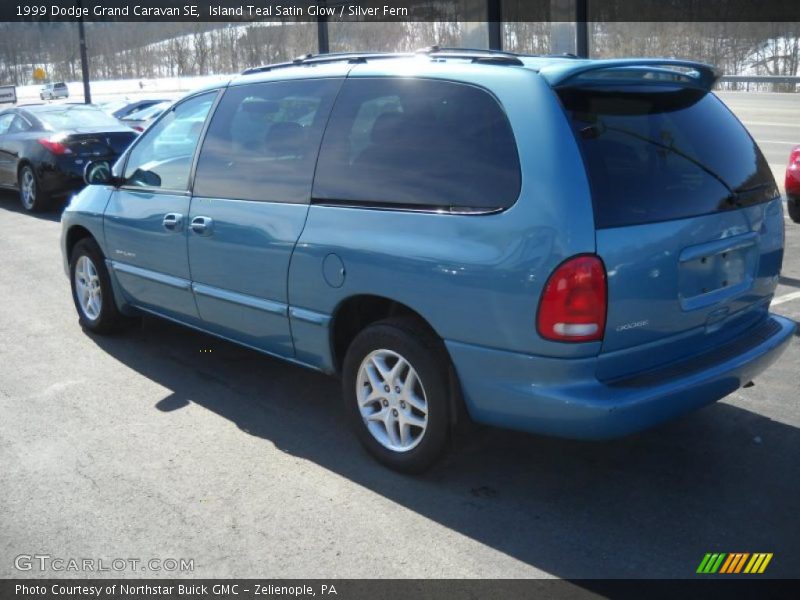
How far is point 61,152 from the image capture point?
12.4 metres

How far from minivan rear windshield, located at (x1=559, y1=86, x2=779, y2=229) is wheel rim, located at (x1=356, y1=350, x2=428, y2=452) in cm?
115

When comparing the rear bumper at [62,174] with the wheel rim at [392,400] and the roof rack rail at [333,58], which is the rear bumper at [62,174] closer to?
the roof rack rail at [333,58]

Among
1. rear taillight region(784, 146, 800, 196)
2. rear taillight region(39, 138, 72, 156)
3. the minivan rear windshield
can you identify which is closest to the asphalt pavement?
the minivan rear windshield

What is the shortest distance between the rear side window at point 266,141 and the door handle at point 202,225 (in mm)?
144

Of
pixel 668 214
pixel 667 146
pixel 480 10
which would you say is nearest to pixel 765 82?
pixel 480 10

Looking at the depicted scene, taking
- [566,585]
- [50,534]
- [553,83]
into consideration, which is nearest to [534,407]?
[566,585]

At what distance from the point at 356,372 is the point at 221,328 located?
47.5 inches

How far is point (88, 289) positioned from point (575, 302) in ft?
13.7

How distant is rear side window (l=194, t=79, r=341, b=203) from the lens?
176 inches

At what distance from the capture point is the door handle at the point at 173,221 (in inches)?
202

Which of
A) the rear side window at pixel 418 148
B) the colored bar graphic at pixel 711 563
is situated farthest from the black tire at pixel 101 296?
the colored bar graphic at pixel 711 563

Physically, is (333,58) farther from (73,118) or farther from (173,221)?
(73,118)

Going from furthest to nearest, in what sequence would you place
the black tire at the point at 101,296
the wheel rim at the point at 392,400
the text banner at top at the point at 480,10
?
the text banner at top at the point at 480,10, the black tire at the point at 101,296, the wheel rim at the point at 392,400

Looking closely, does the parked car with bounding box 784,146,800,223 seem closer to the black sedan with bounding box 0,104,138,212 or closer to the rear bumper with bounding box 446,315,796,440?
the rear bumper with bounding box 446,315,796,440
